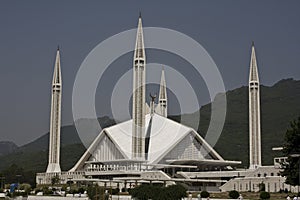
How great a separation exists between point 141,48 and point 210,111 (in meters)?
73.4

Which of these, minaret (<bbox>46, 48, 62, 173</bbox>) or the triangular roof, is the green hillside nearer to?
the triangular roof

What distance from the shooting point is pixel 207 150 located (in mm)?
55531

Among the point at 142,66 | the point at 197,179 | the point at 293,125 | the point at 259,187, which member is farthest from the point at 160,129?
the point at 293,125

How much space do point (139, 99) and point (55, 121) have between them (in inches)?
450

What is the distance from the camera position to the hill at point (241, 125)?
7881 centimetres

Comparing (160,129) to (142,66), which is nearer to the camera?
(142,66)

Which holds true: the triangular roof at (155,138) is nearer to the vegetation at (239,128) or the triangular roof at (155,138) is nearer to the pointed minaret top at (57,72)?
the vegetation at (239,128)

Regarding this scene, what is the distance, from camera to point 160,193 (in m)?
24.4

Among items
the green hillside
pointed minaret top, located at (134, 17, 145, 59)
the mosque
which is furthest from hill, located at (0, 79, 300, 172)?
pointed minaret top, located at (134, 17, 145, 59)

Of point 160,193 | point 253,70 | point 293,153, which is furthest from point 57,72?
point 293,153

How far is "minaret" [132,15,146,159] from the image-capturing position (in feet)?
159

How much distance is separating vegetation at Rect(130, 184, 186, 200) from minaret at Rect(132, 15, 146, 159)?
22.7 metres

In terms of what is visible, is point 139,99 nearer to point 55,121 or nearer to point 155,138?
point 155,138

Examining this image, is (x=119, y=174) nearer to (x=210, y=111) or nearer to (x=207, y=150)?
(x=207, y=150)
